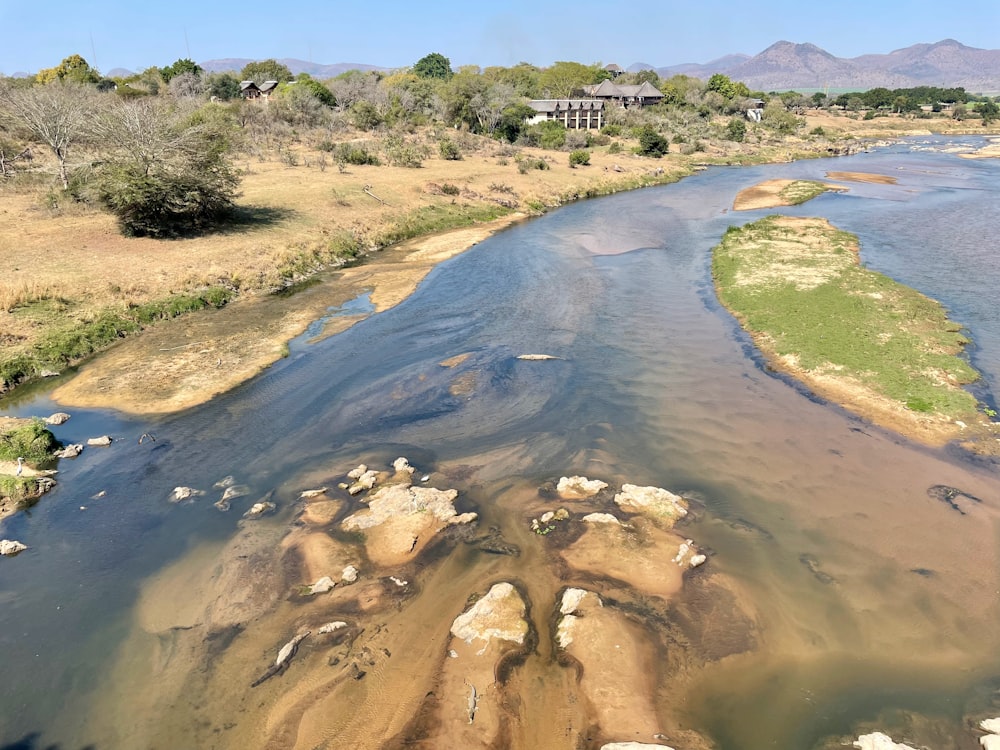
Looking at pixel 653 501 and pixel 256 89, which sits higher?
pixel 256 89

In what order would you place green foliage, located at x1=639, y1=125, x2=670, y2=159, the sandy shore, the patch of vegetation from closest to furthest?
the sandy shore
the patch of vegetation
green foliage, located at x1=639, y1=125, x2=670, y2=159

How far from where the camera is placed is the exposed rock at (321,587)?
11502 millimetres

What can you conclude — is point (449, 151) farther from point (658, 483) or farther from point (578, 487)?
point (658, 483)

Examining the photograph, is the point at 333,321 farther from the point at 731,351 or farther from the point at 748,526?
the point at 748,526

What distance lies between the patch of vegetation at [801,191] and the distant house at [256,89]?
79194 mm

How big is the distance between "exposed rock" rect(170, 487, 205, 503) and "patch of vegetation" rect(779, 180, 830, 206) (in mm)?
49778

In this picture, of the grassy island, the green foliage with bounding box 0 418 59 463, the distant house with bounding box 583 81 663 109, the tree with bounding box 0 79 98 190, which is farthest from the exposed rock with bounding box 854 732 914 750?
the distant house with bounding box 583 81 663 109

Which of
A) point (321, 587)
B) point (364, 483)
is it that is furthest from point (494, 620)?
point (364, 483)

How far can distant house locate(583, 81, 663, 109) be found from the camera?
356 feet

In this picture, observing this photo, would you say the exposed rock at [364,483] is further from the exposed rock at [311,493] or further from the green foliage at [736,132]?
the green foliage at [736,132]

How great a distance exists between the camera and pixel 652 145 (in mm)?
77000

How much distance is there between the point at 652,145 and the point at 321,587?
78033mm

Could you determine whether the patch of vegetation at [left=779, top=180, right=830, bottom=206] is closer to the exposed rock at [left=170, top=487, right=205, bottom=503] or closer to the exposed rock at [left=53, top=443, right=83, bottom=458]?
the exposed rock at [left=170, top=487, right=205, bottom=503]

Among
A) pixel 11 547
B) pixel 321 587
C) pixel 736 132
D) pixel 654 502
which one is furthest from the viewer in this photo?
pixel 736 132
